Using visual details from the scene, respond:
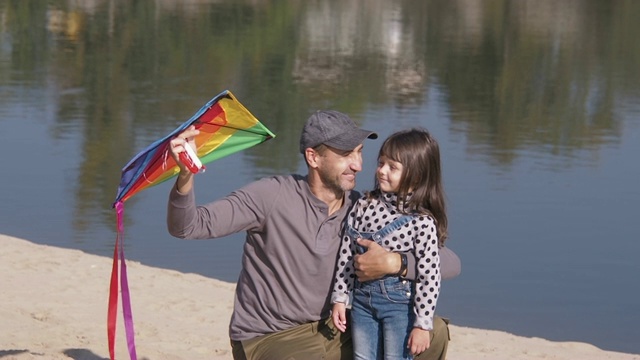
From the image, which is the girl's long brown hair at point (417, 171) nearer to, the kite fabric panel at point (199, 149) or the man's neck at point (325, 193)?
the man's neck at point (325, 193)

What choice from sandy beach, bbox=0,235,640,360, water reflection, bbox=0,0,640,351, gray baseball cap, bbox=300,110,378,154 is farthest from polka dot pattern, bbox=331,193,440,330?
water reflection, bbox=0,0,640,351

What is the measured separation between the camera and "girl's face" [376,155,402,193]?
15.7 ft

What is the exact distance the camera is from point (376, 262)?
4723mm

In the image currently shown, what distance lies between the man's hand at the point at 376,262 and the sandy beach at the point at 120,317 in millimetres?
2041

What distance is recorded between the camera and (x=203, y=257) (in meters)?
9.66

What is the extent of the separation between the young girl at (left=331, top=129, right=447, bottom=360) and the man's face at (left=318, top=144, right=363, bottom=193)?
0.55ft

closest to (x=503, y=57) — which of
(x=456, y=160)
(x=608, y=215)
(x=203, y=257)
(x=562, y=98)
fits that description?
(x=562, y=98)

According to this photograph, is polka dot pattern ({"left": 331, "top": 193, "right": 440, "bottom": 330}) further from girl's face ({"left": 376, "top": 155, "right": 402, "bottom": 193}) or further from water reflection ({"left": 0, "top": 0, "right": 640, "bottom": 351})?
water reflection ({"left": 0, "top": 0, "right": 640, "bottom": 351})

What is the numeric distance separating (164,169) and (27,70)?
16.6 meters

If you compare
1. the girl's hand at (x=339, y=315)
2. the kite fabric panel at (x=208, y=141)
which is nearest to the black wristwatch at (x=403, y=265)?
the girl's hand at (x=339, y=315)

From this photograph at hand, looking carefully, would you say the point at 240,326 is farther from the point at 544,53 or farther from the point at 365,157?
the point at 544,53

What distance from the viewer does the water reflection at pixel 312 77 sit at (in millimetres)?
13836

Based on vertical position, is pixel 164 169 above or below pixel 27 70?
above

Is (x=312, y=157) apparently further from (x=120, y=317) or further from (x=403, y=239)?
(x=120, y=317)
